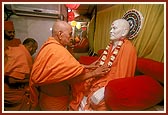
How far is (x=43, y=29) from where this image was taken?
299 centimetres

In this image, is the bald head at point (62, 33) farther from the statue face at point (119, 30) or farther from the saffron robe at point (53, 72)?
the statue face at point (119, 30)

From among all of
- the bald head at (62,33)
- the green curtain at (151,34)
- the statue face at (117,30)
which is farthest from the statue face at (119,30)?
the bald head at (62,33)

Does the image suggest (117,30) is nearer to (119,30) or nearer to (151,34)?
(119,30)

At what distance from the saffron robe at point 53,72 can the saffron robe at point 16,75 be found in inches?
12.5

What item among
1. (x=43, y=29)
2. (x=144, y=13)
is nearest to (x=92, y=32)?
(x=43, y=29)

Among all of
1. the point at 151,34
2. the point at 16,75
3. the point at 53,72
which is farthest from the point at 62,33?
the point at 151,34

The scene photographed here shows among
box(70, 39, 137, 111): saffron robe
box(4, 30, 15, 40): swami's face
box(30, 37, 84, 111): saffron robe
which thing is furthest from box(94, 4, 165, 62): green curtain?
box(4, 30, 15, 40): swami's face

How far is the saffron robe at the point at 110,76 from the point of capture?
1.30 metres

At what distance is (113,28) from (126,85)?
577 millimetres

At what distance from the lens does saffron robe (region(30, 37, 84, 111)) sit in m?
1.17

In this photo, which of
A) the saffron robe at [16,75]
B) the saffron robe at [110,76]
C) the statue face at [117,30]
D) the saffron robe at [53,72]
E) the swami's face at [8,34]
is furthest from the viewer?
the swami's face at [8,34]

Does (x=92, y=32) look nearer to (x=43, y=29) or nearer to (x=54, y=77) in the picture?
(x=43, y=29)

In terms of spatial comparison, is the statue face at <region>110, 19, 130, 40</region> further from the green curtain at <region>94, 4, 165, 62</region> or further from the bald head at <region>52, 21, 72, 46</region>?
the bald head at <region>52, 21, 72, 46</region>

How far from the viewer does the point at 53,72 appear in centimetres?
116
